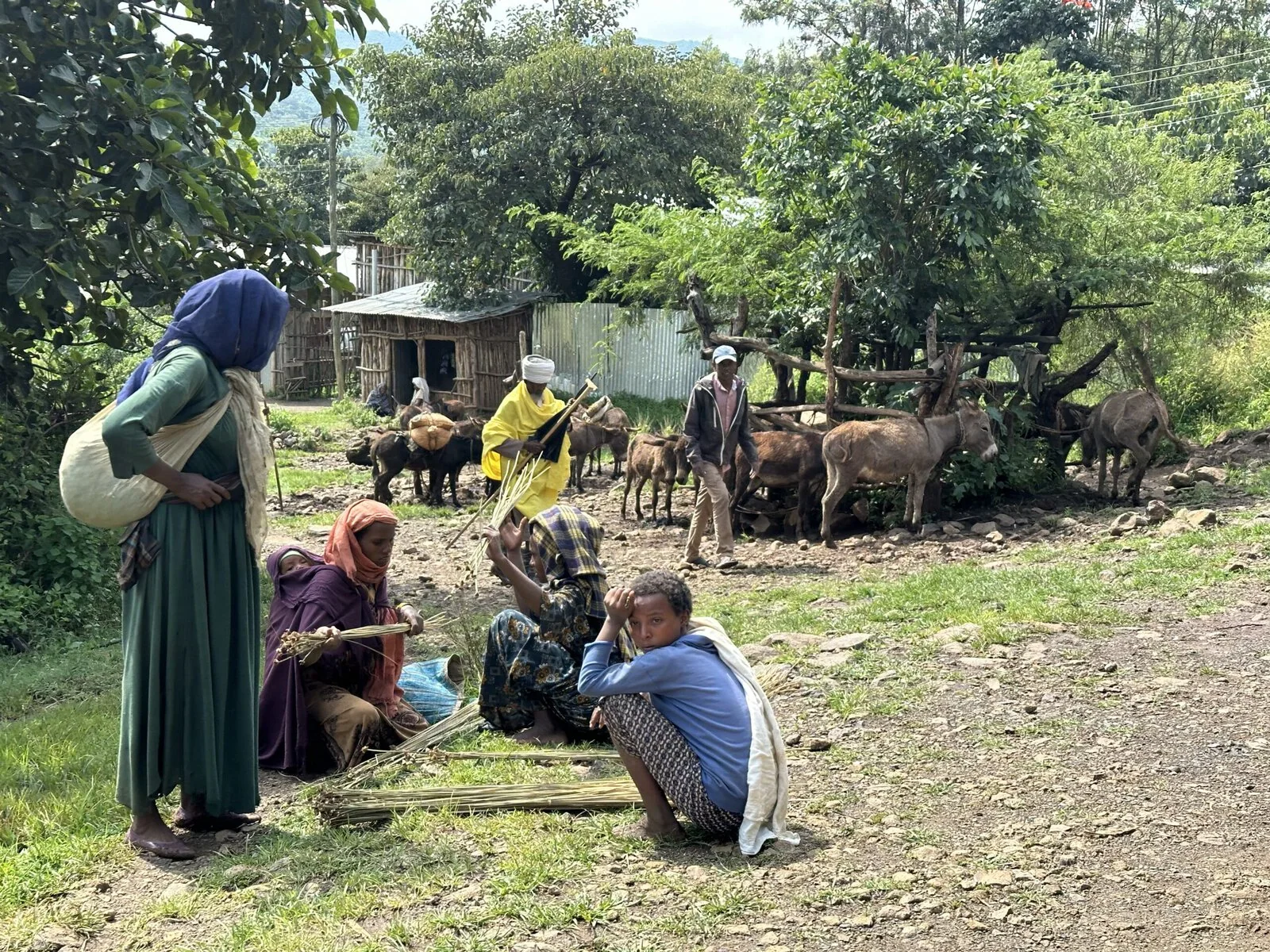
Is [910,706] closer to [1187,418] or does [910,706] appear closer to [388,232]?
[1187,418]

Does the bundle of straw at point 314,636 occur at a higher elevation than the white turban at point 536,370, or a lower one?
lower

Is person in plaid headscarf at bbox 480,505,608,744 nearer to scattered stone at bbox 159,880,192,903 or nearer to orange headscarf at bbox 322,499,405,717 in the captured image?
orange headscarf at bbox 322,499,405,717

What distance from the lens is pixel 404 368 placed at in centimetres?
3159

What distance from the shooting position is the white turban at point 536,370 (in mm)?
8523

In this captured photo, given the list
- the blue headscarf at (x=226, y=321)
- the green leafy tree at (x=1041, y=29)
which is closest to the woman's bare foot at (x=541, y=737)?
the blue headscarf at (x=226, y=321)

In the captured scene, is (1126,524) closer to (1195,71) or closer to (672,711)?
(672,711)

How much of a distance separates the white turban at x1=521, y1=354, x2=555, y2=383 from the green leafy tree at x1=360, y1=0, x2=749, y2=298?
1660 centimetres

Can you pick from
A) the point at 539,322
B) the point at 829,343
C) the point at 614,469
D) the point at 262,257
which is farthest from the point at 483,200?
the point at 262,257

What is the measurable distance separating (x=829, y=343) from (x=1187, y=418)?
8275mm

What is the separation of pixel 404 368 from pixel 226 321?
2747 cm

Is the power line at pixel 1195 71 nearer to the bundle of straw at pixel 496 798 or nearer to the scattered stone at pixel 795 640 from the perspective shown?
the scattered stone at pixel 795 640

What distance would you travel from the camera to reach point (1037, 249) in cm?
1440

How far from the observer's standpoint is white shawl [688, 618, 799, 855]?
14.7 ft

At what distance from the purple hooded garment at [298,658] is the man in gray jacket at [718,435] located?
6.14m
